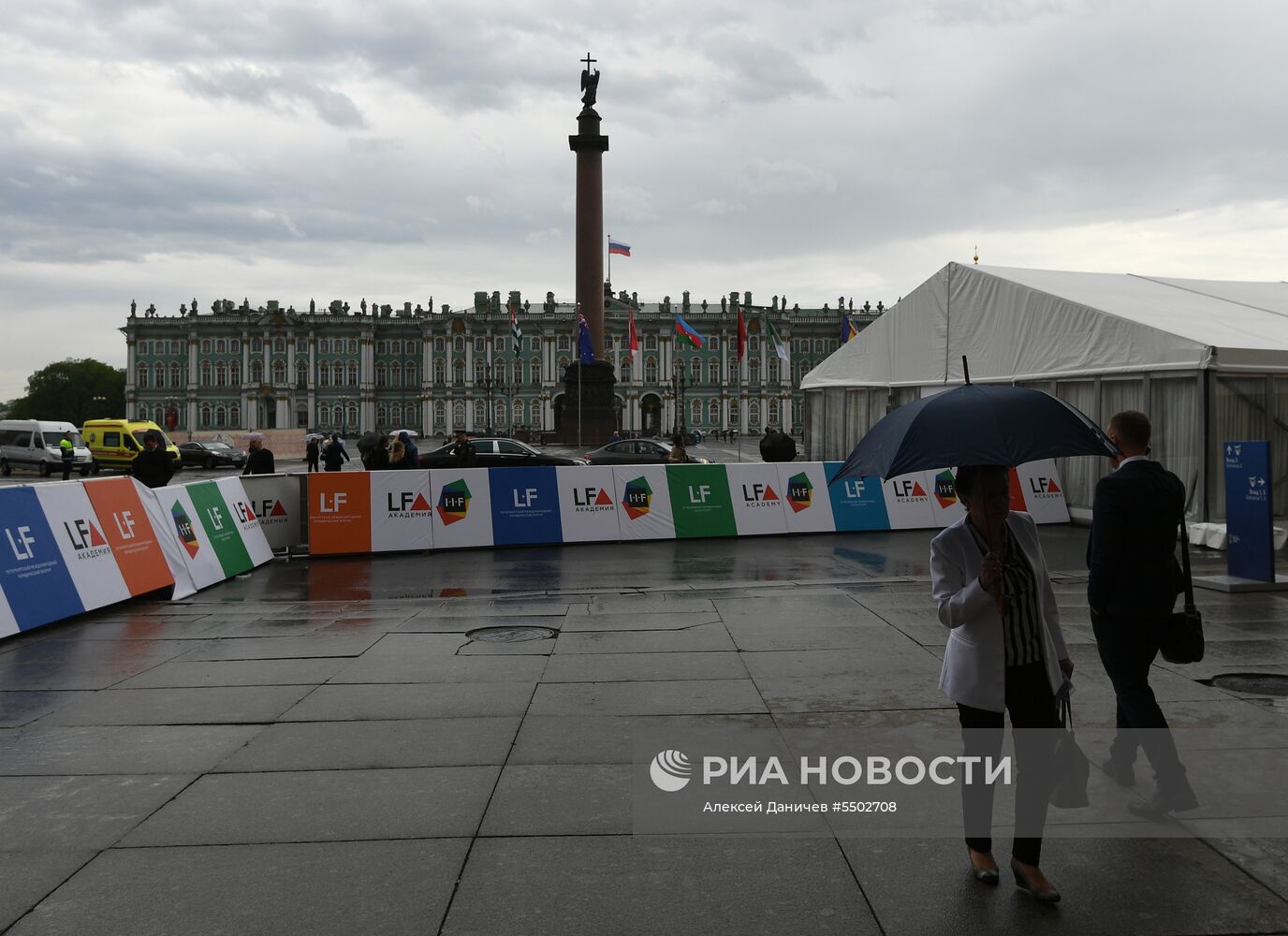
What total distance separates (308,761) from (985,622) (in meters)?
3.61

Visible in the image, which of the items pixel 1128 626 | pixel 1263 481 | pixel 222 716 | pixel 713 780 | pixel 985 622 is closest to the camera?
pixel 985 622

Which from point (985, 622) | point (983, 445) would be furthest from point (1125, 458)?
point (985, 622)

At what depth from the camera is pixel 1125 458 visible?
4793 mm

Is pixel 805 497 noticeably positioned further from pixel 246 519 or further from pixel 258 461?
pixel 258 461

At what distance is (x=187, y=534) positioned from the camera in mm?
12359

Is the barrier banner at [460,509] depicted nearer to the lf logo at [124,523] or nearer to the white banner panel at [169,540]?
the white banner panel at [169,540]

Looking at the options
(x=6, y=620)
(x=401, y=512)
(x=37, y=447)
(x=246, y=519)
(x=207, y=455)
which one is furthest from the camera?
(x=207, y=455)

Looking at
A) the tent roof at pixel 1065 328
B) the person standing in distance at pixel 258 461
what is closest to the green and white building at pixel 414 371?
the tent roof at pixel 1065 328

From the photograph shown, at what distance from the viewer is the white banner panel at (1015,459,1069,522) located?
1838cm

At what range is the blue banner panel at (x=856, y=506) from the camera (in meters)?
17.3

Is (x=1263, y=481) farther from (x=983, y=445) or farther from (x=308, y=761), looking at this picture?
(x=308, y=761)

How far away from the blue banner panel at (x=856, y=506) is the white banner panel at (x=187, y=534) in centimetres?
939

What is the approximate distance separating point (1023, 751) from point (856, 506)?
1375 cm

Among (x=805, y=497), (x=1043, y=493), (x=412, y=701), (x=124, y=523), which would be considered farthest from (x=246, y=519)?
(x=1043, y=493)
